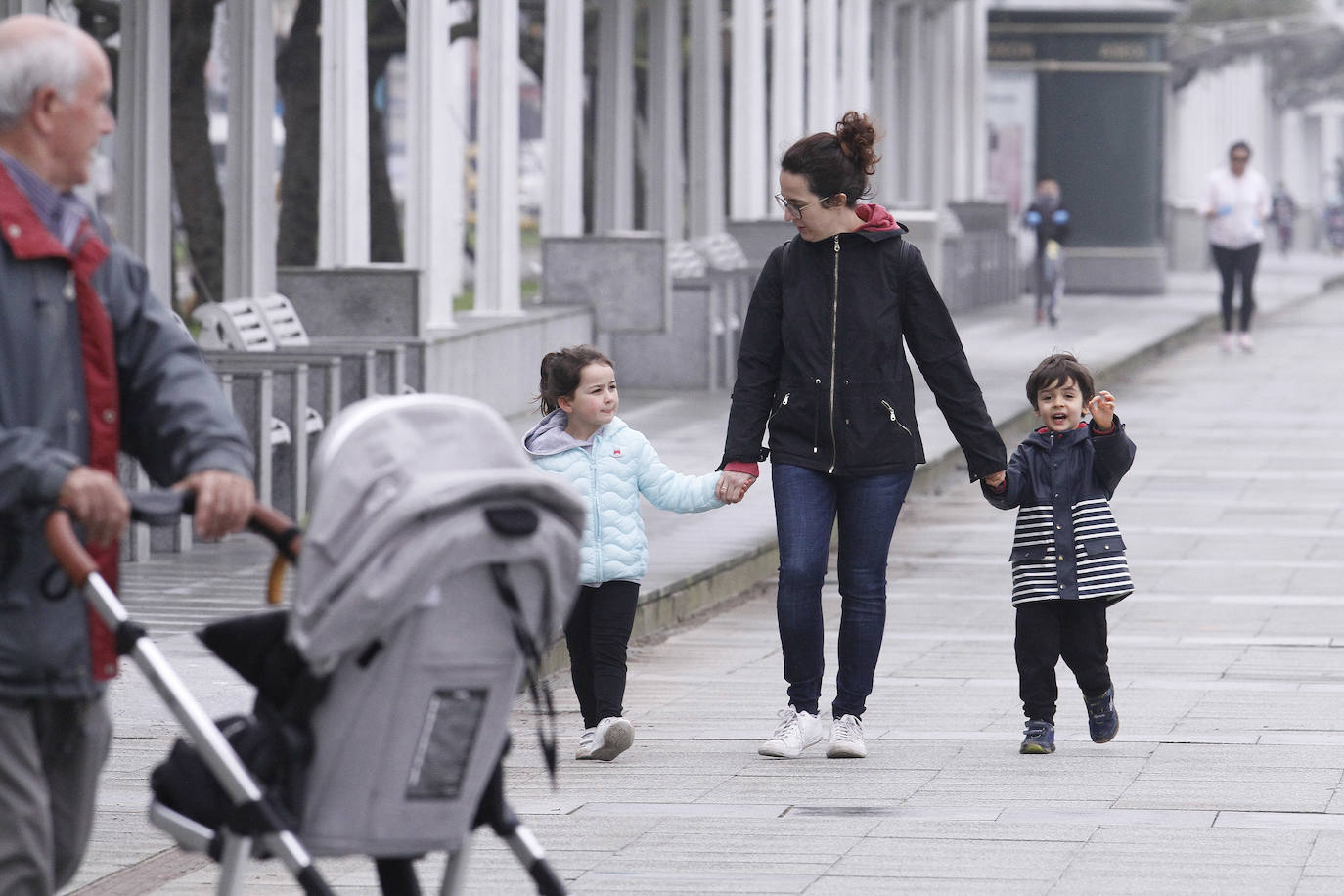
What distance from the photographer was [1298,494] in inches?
597

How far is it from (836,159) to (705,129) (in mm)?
17784

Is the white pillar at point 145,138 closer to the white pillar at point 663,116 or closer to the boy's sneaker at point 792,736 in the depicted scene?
the boy's sneaker at point 792,736

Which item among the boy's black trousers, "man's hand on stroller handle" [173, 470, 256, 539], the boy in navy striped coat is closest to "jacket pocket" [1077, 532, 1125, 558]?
the boy in navy striped coat

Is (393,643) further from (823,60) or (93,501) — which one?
(823,60)

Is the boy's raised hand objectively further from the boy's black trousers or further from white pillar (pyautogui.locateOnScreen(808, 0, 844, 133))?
white pillar (pyautogui.locateOnScreen(808, 0, 844, 133))

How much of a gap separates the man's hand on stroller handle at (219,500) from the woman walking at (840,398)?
10.9 ft

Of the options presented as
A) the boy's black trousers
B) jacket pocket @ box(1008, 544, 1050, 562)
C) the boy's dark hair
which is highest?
the boy's dark hair

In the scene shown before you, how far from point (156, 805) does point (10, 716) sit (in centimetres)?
36

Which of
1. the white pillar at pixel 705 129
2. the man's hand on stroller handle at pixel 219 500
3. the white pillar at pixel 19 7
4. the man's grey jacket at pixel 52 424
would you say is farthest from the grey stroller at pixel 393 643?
the white pillar at pixel 705 129

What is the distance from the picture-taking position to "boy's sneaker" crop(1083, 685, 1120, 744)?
297 inches

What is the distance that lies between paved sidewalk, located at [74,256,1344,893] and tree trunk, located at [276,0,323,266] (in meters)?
7.76

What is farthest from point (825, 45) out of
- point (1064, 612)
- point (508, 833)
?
point (508, 833)

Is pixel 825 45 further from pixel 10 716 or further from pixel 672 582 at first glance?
pixel 10 716

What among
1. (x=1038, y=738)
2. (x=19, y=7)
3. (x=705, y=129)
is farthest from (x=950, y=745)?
(x=705, y=129)
